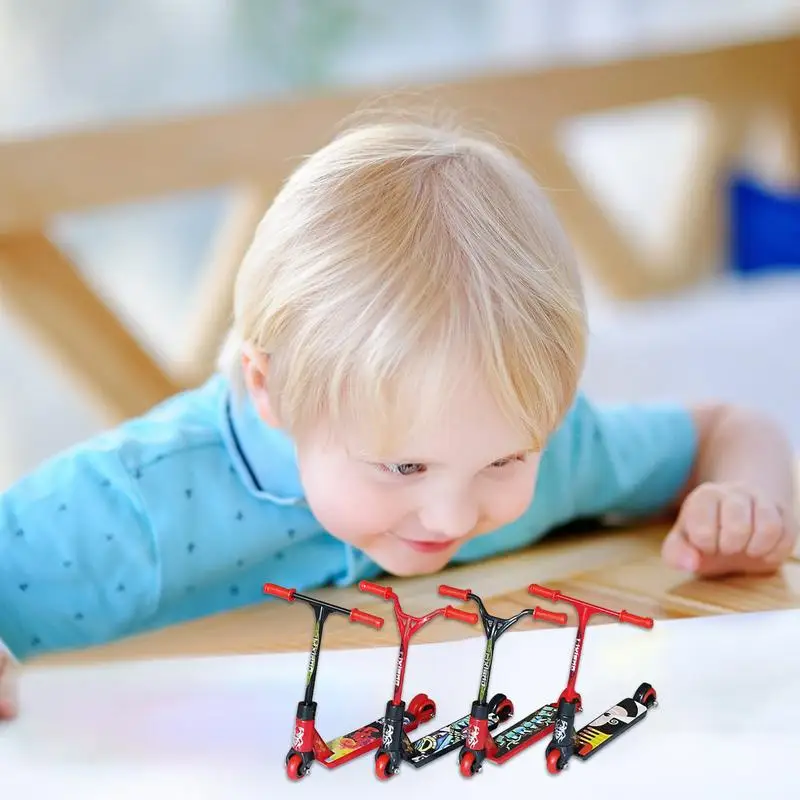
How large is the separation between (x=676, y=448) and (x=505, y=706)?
447 millimetres

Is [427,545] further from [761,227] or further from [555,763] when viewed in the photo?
[761,227]

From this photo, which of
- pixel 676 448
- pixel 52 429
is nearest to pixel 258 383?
pixel 676 448

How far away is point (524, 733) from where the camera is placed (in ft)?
1.76

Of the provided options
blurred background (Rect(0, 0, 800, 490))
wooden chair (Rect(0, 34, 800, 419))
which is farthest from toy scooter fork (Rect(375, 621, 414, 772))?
blurred background (Rect(0, 0, 800, 490))

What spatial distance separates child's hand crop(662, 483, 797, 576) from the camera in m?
0.76

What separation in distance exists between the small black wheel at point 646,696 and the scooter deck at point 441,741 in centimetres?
7

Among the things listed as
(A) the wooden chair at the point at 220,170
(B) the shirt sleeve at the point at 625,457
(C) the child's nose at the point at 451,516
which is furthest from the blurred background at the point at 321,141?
(C) the child's nose at the point at 451,516

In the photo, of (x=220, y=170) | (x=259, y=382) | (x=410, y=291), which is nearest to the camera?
(x=410, y=291)

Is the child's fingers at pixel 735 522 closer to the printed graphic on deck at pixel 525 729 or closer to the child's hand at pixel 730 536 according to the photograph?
the child's hand at pixel 730 536

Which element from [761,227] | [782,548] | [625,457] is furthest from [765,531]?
[761,227]

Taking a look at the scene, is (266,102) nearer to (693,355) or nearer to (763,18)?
(693,355)

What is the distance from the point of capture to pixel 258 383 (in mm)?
734

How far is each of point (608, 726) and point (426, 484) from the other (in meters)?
0.16

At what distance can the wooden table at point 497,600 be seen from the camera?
66cm
